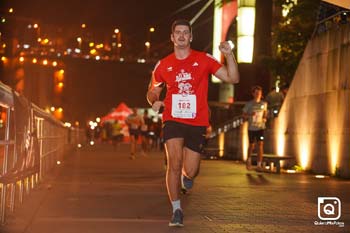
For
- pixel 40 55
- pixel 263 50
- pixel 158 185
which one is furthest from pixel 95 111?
pixel 158 185

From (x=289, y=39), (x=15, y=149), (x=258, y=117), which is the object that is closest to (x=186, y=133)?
(x=15, y=149)

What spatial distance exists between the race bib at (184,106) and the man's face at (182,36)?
56 cm

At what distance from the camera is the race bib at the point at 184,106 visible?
8891mm

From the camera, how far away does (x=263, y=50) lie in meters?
34.6

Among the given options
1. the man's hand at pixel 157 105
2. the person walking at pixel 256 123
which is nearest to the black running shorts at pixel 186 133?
the man's hand at pixel 157 105

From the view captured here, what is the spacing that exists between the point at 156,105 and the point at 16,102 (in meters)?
1.73

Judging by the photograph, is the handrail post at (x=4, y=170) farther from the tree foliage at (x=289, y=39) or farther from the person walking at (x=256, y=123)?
the tree foliage at (x=289, y=39)

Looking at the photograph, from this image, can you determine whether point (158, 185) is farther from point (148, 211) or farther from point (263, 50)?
point (263, 50)

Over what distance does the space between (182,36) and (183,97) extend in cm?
66

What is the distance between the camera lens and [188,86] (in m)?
8.90

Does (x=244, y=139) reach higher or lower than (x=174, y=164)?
higher

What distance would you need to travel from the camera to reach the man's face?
29.3ft

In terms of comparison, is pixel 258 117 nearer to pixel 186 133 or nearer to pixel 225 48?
pixel 186 133

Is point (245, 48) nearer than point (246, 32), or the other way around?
point (245, 48)
